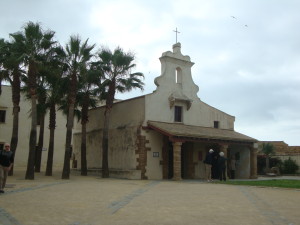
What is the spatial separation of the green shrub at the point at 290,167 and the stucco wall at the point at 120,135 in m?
→ 18.4

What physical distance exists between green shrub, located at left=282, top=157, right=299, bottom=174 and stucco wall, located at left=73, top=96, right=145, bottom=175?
60.2ft

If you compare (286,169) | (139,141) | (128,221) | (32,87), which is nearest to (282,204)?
(128,221)

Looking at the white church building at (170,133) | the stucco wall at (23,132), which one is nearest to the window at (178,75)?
the white church building at (170,133)

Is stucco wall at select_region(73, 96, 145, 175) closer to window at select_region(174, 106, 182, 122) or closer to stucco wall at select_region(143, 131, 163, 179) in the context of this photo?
stucco wall at select_region(143, 131, 163, 179)

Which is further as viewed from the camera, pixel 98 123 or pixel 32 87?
pixel 98 123

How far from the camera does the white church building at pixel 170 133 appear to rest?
23234 mm

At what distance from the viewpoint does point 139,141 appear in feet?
76.3

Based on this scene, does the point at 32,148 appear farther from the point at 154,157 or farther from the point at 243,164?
the point at 243,164

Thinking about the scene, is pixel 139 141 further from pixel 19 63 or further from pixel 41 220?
pixel 41 220

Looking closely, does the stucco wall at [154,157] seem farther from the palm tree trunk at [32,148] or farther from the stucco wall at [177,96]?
the palm tree trunk at [32,148]

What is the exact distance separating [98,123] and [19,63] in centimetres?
1003

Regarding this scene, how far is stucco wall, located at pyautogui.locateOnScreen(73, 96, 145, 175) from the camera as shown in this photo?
24.1 meters

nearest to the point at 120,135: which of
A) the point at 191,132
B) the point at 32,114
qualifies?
the point at 191,132

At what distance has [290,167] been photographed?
35.0 m
